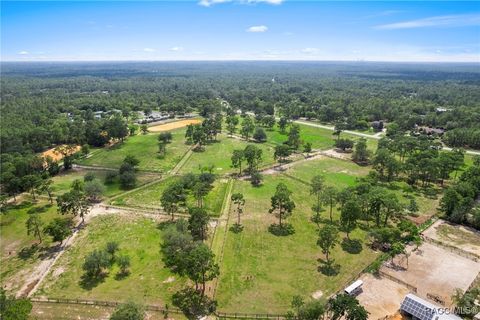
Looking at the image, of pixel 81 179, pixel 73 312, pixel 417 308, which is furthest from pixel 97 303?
pixel 81 179

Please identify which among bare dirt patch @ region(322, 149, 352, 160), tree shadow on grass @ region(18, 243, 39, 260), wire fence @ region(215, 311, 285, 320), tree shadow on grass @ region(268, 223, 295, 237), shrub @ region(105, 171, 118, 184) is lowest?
tree shadow on grass @ region(18, 243, 39, 260)

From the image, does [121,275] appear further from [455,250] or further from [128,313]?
→ [455,250]

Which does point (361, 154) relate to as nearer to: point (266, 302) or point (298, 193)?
point (298, 193)

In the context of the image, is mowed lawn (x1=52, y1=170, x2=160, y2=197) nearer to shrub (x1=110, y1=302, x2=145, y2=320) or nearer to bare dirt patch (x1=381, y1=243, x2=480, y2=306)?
shrub (x1=110, y1=302, x2=145, y2=320)

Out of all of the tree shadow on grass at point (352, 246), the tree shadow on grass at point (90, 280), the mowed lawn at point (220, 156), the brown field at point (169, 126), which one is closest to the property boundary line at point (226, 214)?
the mowed lawn at point (220, 156)

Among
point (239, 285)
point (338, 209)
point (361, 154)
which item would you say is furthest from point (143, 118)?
point (239, 285)

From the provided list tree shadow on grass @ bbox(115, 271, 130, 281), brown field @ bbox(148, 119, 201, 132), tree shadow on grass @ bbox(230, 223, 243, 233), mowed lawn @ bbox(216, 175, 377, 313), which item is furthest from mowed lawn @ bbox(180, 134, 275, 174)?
tree shadow on grass @ bbox(115, 271, 130, 281)
